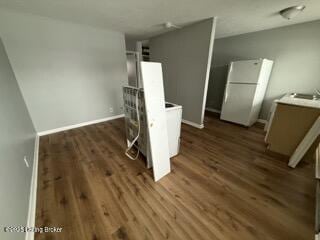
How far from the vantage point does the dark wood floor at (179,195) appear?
129 cm

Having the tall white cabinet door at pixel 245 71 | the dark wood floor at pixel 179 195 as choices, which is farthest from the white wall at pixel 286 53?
the dark wood floor at pixel 179 195

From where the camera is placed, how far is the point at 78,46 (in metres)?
3.17

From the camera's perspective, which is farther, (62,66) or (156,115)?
(62,66)

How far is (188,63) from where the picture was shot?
11.1 ft

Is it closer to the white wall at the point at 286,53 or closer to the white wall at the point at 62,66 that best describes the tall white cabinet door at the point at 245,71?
the white wall at the point at 286,53

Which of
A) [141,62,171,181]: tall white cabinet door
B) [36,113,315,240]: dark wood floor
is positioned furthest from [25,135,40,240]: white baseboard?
[141,62,171,181]: tall white cabinet door

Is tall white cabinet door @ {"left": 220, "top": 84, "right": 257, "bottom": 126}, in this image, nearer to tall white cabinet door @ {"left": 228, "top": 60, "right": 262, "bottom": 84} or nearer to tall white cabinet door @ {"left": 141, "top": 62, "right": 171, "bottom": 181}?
tall white cabinet door @ {"left": 228, "top": 60, "right": 262, "bottom": 84}

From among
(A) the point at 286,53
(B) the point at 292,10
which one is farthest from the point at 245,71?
(B) the point at 292,10

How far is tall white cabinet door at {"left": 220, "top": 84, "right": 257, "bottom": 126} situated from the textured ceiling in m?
1.39

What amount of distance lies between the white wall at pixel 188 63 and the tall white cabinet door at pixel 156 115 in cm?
175

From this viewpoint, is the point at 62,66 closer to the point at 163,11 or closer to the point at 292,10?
the point at 163,11

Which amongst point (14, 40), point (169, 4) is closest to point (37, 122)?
point (14, 40)

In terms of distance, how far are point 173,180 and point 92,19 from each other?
136 inches

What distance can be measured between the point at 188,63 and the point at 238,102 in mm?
1661
